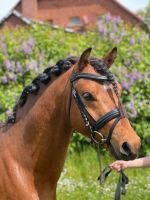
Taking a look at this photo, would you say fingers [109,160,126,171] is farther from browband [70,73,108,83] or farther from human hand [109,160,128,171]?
browband [70,73,108,83]

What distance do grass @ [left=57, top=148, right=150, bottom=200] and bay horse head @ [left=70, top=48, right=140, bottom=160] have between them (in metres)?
3.01

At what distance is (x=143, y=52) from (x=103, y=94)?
6.12 meters

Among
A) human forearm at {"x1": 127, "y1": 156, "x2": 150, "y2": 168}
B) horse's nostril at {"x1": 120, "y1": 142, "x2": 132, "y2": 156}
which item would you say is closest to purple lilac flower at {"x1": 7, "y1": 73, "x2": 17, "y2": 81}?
human forearm at {"x1": 127, "y1": 156, "x2": 150, "y2": 168}

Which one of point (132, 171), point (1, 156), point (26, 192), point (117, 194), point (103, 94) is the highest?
point (103, 94)

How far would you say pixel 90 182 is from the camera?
7238 millimetres

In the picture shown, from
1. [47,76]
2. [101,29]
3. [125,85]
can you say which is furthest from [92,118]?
[101,29]

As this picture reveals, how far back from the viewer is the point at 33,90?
364 centimetres

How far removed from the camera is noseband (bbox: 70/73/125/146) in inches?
127

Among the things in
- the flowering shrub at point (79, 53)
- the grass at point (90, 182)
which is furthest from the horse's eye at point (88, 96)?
the flowering shrub at point (79, 53)

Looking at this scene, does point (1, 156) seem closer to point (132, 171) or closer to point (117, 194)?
point (117, 194)

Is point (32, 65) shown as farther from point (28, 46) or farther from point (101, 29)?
point (101, 29)

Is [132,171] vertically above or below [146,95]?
Result: below

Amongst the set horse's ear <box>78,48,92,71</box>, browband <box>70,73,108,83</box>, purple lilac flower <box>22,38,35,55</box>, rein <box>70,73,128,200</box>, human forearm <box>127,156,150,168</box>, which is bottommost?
human forearm <box>127,156,150,168</box>

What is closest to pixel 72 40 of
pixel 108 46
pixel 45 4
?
pixel 108 46
